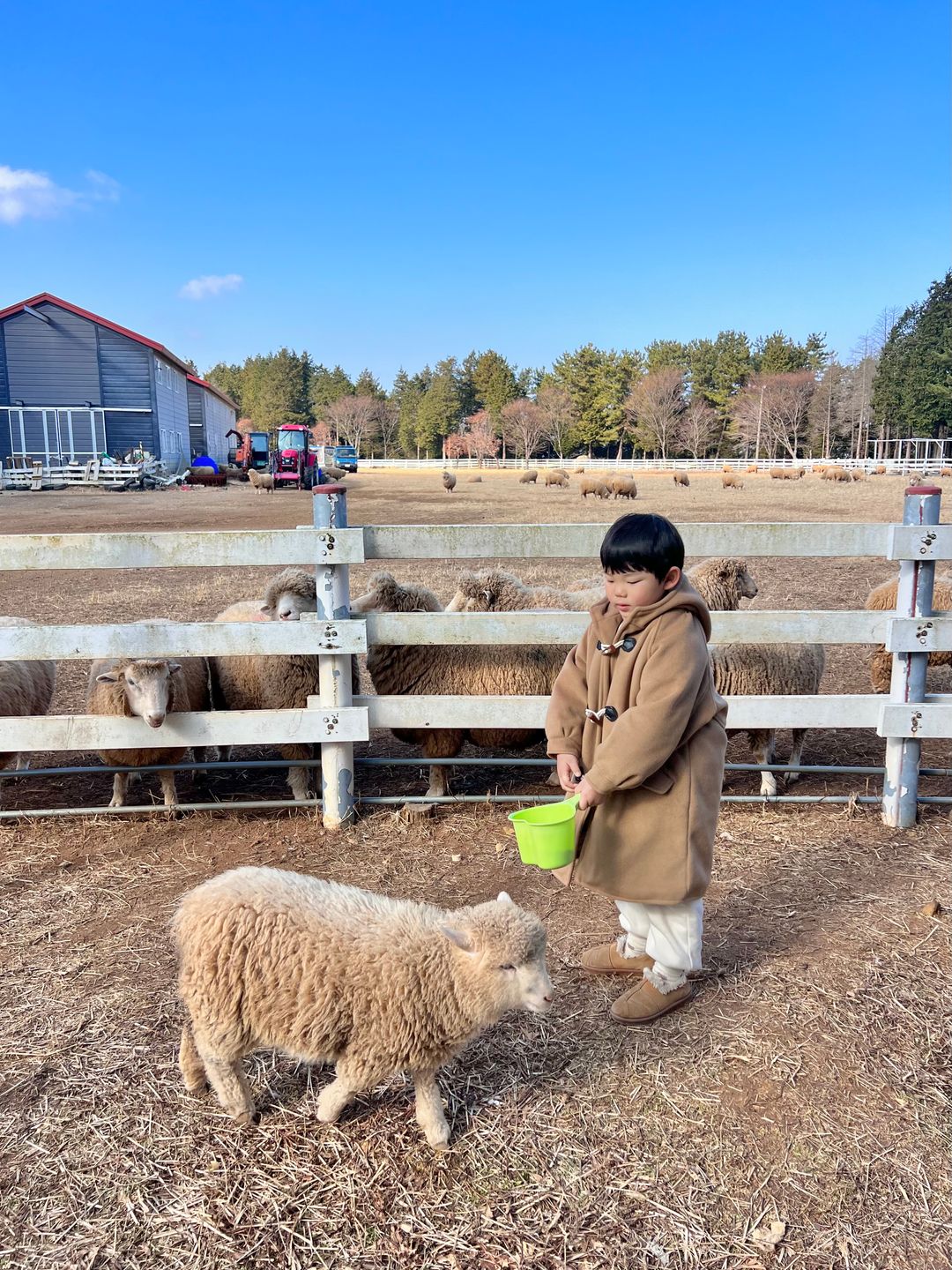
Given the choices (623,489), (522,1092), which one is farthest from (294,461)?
(522,1092)

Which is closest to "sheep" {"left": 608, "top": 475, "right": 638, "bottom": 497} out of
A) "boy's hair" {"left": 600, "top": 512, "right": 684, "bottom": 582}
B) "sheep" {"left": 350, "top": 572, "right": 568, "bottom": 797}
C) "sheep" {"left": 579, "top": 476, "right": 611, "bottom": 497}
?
"sheep" {"left": 579, "top": 476, "right": 611, "bottom": 497}

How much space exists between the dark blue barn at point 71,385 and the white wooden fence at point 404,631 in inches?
1480

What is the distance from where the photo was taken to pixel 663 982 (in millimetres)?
3008

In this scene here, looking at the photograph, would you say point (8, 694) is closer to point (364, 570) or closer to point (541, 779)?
point (541, 779)

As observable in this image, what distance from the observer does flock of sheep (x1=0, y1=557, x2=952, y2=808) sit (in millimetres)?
4922

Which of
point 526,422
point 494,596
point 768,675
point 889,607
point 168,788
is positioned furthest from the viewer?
point 526,422

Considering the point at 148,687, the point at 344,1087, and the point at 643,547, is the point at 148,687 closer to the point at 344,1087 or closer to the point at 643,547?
the point at 344,1087

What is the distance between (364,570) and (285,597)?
8.94 meters

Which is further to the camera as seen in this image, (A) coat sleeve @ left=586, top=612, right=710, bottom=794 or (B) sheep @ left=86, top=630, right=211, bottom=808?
(B) sheep @ left=86, top=630, right=211, bottom=808

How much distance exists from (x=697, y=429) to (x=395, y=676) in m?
84.0

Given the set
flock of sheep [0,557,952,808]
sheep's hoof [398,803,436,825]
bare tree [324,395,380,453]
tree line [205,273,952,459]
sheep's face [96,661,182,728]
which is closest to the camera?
sheep's face [96,661,182,728]

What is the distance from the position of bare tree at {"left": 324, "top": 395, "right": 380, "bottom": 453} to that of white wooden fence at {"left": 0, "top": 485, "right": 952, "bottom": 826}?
327ft

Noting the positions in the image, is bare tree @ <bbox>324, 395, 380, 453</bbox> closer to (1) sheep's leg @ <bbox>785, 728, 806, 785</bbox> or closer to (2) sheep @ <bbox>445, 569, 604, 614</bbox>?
(2) sheep @ <bbox>445, 569, 604, 614</bbox>

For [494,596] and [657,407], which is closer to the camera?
[494,596]
